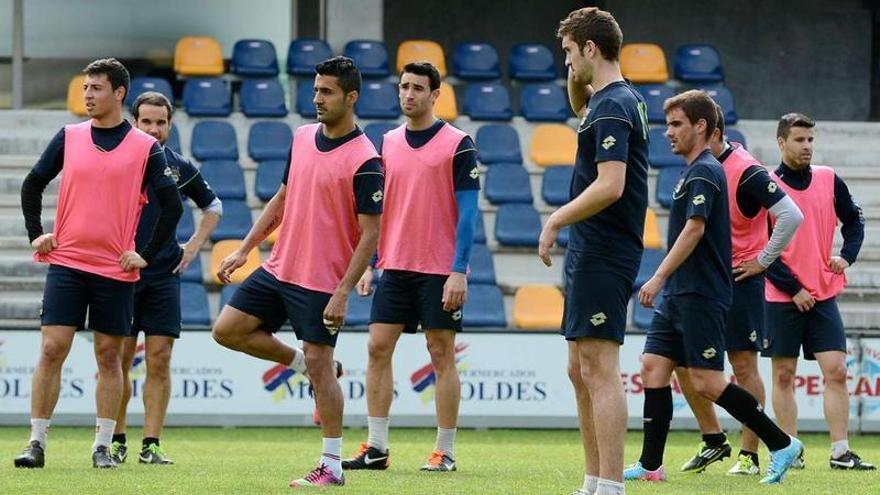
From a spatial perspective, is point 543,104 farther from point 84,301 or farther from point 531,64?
point 84,301

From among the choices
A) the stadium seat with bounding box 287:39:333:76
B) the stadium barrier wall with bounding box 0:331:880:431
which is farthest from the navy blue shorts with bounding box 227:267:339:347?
the stadium seat with bounding box 287:39:333:76

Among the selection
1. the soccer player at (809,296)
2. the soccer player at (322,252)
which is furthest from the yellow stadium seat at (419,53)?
the soccer player at (322,252)

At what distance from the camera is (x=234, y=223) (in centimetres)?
1697

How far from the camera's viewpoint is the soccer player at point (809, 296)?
33.3 ft

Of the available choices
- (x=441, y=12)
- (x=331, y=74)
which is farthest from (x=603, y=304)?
(x=441, y=12)

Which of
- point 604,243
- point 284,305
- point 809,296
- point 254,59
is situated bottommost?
point 809,296

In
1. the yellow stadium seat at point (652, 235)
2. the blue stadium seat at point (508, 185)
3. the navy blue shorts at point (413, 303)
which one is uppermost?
the blue stadium seat at point (508, 185)

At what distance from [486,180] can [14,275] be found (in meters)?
4.96

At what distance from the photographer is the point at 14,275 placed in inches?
659

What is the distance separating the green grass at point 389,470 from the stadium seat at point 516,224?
381cm

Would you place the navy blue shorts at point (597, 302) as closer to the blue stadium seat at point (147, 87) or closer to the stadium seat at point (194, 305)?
the stadium seat at point (194, 305)

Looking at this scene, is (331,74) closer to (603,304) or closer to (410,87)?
(410,87)

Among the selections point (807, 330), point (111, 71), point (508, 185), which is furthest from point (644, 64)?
point (111, 71)

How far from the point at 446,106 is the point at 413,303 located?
390 inches
